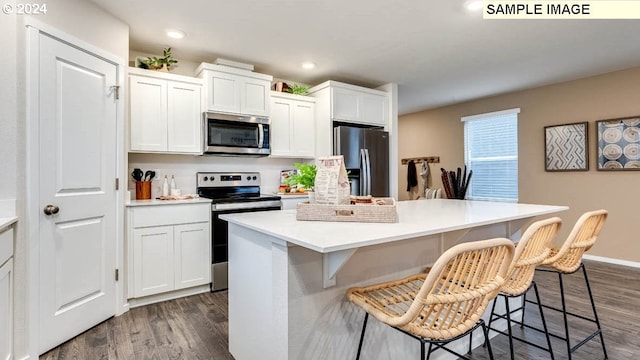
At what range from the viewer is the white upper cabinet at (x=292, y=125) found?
392 centimetres

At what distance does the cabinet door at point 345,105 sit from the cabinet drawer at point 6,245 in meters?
3.07

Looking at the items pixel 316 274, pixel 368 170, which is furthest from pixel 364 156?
pixel 316 274

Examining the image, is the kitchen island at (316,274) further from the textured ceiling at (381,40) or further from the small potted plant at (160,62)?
the small potted plant at (160,62)

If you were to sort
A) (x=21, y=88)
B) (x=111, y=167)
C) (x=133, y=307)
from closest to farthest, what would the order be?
1. (x=21, y=88)
2. (x=111, y=167)
3. (x=133, y=307)

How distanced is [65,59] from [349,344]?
2443 mm

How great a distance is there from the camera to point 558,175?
4.57 m

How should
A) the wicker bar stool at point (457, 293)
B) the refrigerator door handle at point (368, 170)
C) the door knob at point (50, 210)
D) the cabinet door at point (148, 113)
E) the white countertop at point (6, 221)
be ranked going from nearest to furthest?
the wicker bar stool at point (457, 293), the white countertop at point (6, 221), the door knob at point (50, 210), the cabinet door at point (148, 113), the refrigerator door handle at point (368, 170)

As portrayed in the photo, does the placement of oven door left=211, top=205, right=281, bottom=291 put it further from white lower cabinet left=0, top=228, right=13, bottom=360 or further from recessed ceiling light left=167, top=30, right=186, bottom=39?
recessed ceiling light left=167, top=30, right=186, bottom=39

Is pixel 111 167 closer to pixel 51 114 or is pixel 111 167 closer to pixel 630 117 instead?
pixel 51 114

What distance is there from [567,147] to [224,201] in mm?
4437

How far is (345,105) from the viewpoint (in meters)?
4.14

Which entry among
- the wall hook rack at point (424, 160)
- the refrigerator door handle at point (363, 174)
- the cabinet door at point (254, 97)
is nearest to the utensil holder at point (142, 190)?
the cabinet door at point (254, 97)

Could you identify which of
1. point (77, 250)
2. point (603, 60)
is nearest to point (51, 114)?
point (77, 250)

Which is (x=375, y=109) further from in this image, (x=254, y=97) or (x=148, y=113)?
(x=148, y=113)
